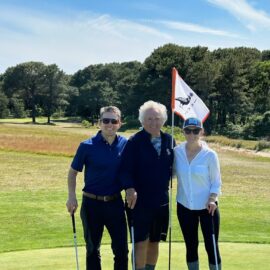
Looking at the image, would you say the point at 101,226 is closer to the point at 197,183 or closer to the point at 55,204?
the point at 197,183

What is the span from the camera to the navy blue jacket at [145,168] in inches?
184

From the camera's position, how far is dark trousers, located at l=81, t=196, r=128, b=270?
4879mm

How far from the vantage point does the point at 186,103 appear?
6328 mm

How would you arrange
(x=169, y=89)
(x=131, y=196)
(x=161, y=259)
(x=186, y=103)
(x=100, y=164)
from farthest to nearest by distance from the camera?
(x=169, y=89)
(x=186, y=103)
(x=161, y=259)
(x=100, y=164)
(x=131, y=196)

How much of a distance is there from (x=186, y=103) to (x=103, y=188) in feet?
6.65

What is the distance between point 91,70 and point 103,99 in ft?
81.2

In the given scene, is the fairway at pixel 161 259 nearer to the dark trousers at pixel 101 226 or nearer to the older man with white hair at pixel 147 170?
the dark trousers at pixel 101 226

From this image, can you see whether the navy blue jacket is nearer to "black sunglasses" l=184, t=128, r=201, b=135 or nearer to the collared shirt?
the collared shirt

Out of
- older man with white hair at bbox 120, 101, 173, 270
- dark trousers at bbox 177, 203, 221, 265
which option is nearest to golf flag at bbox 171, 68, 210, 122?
older man with white hair at bbox 120, 101, 173, 270

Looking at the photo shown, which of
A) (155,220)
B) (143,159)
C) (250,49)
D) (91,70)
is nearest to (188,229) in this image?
(155,220)

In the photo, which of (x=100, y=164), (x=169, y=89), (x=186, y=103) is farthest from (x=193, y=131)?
(x=169, y=89)

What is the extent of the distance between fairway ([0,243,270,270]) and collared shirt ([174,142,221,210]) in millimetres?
1348

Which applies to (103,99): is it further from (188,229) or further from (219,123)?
(188,229)

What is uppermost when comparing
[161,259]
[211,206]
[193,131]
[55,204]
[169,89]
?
[169,89]
